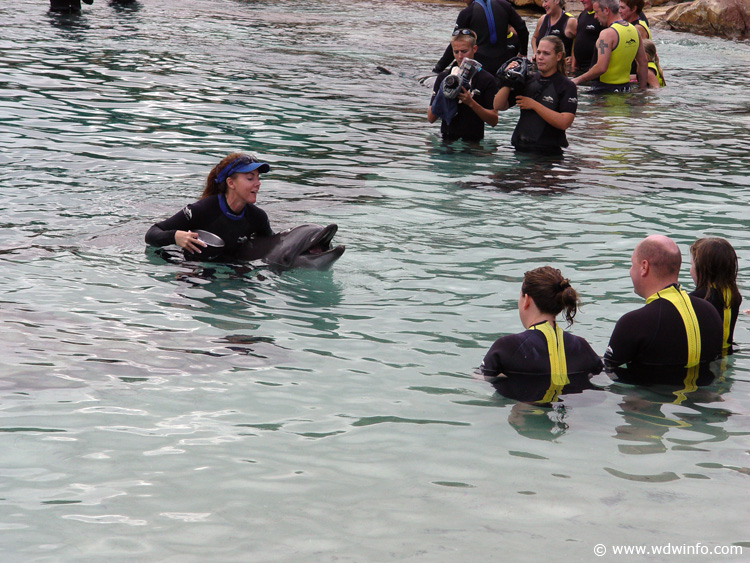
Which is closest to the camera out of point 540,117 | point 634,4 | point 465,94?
point 465,94

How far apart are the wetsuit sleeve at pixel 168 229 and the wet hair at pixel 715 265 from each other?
393 cm

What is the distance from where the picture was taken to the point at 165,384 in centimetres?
519

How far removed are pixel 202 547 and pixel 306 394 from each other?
5.19 feet

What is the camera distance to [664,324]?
5.15 metres

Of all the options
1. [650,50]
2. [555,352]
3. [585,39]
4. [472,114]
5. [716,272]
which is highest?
[585,39]

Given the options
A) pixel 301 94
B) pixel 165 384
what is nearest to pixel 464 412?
pixel 165 384

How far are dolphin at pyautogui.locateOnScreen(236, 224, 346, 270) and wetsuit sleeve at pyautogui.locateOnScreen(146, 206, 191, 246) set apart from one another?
0.53 meters

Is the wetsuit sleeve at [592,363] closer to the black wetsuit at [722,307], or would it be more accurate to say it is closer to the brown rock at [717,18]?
the black wetsuit at [722,307]

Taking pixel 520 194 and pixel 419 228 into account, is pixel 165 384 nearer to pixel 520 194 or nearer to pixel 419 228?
pixel 419 228

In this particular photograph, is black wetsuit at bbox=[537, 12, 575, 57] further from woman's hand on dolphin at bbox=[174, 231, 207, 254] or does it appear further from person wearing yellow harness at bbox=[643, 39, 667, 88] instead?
woman's hand on dolphin at bbox=[174, 231, 207, 254]

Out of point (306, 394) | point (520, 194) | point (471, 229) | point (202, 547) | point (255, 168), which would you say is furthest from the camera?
point (520, 194)

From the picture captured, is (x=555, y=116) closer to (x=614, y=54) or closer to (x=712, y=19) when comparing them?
(x=614, y=54)

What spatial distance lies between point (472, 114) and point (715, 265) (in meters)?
6.55

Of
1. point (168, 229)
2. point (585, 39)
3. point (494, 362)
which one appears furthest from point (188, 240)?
point (585, 39)
